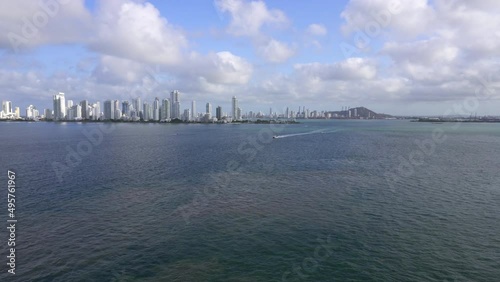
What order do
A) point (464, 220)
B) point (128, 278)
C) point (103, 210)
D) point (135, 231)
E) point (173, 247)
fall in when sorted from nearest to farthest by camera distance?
point (128, 278) < point (173, 247) < point (135, 231) < point (464, 220) < point (103, 210)

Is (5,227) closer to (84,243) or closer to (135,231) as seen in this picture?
(84,243)

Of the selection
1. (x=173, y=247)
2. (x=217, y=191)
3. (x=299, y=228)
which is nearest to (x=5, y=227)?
(x=173, y=247)

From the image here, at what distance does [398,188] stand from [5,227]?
52369mm

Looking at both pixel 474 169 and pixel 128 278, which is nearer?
pixel 128 278

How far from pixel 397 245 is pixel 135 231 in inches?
1017

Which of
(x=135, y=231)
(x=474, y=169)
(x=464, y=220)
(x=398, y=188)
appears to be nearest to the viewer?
(x=135, y=231)

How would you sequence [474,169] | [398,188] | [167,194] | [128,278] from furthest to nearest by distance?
[474,169] → [398,188] → [167,194] → [128,278]

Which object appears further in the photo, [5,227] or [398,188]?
[398,188]

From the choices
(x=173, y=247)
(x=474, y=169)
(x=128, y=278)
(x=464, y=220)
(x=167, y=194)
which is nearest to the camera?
(x=128, y=278)

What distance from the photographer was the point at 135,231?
34.2 metres

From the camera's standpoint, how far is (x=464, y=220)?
3700cm

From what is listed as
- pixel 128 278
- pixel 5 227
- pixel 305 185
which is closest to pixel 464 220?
pixel 305 185

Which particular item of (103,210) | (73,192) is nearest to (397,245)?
(103,210)

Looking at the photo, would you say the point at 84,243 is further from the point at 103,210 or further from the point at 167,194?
the point at 167,194
